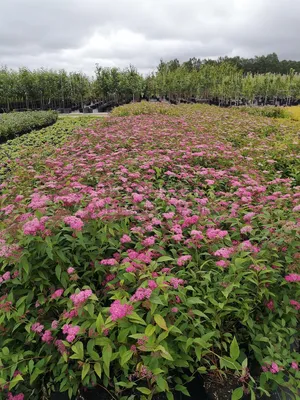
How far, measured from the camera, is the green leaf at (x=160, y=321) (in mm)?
1376

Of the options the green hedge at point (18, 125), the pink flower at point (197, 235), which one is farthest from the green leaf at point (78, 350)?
the green hedge at point (18, 125)

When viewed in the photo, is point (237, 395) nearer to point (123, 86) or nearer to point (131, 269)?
point (131, 269)

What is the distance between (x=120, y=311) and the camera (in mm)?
1381

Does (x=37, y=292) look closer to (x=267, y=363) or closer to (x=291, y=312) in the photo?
(x=267, y=363)

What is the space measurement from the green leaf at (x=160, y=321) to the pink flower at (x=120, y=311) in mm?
121

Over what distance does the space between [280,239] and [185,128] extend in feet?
15.2

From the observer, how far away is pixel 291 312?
1818mm

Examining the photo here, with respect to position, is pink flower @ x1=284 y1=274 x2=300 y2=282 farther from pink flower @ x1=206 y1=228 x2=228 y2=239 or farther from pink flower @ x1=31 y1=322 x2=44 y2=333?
pink flower @ x1=31 y1=322 x2=44 y2=333

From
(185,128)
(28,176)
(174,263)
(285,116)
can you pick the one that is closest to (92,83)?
(285,116)

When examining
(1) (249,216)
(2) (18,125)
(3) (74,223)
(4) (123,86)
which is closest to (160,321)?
(3) (74,223)

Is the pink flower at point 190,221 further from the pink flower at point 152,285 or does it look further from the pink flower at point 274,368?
the pink flower at point 274,368

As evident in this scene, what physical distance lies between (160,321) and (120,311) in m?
0.19

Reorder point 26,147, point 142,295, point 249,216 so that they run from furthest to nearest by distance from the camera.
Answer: point 26,147
point 249,216
point 142,295

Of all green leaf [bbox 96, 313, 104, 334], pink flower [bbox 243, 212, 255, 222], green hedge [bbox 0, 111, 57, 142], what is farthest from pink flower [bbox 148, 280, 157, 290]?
green hedge [bbox 0, 111, 57, 142]
